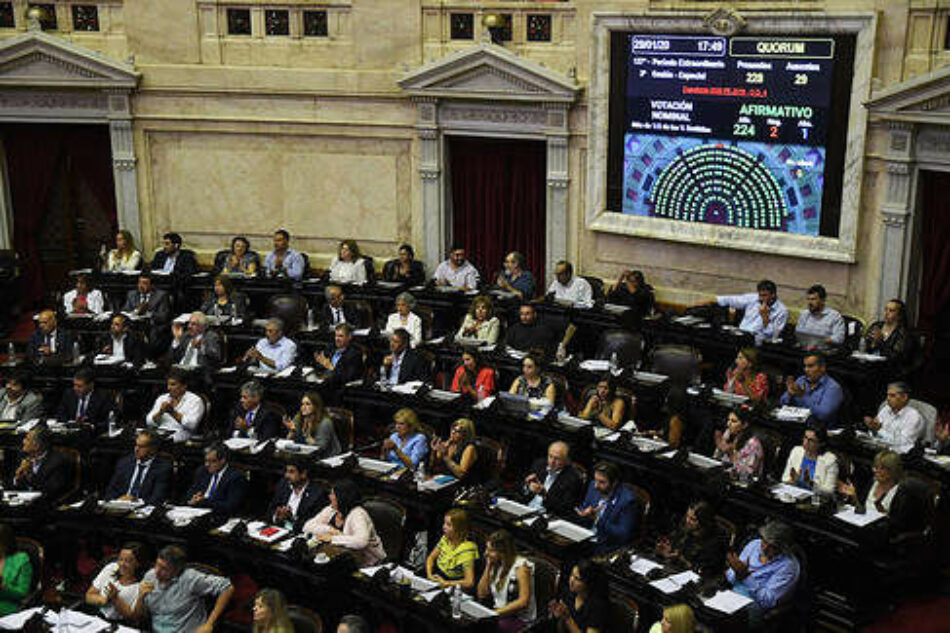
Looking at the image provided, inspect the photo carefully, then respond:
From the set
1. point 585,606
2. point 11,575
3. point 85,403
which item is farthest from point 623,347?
point 11,575

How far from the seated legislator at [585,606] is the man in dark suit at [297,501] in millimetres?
2375

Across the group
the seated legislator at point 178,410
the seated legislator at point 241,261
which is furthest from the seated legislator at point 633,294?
the seated legislator at point 178,410

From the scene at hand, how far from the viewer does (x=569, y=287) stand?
13.2 metres

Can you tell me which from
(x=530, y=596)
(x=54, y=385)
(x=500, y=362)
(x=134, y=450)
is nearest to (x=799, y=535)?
(x=530, y=596)

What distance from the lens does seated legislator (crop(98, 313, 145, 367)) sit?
12.2 metres

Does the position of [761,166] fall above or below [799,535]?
above

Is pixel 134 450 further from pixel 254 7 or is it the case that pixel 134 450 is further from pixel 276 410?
pixel 254 7

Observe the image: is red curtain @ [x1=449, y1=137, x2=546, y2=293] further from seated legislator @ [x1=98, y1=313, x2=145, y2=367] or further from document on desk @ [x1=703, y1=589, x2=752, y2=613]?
document on desk @ [x1=703, y1=589, x2=752, y2=613]

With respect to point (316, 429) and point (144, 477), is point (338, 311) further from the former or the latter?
point (144, 477)

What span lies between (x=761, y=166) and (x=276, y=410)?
19.6ft

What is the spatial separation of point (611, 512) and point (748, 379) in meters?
2.63

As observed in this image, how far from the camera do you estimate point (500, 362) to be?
11500mm

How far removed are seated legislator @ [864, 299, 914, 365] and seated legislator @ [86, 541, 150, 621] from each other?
7023 millimetres

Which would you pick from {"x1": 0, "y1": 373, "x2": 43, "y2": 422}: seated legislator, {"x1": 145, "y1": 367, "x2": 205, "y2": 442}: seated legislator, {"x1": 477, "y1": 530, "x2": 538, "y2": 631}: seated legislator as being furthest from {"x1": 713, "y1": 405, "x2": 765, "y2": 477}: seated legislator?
{"x1": 0, "y1": 373, "x2": 43, "y2": 422}: seated legislator
